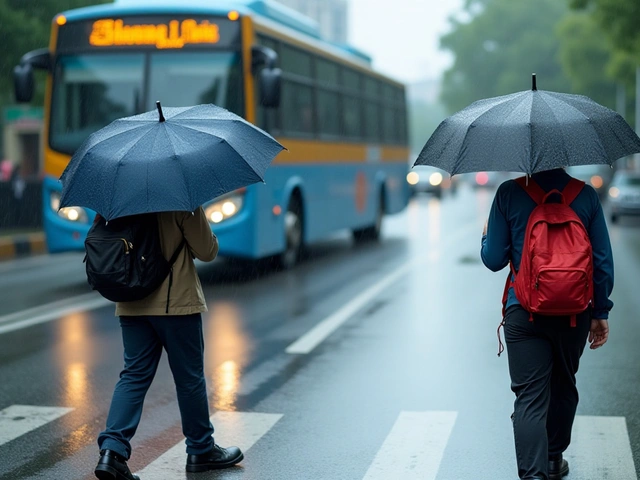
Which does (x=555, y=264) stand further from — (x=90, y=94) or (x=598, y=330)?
(x=90, y=94)

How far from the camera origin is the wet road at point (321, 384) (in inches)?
224

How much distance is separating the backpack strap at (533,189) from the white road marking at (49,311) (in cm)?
648

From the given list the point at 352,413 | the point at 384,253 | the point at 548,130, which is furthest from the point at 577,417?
the point at 384,253

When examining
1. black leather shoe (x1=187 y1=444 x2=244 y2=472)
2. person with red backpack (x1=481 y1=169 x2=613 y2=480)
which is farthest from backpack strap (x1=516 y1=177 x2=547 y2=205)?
black leather shoe (x1=187 y1=444 x2=244 y2=472)

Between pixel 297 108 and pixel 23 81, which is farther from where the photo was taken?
pixel 297 108

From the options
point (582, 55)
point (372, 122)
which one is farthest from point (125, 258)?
point (582, 55)

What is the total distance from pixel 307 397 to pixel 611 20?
22.2 meters

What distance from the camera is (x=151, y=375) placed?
5.40 m

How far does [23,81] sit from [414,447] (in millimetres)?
8985

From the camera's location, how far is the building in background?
121 metres

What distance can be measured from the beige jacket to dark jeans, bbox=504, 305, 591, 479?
4.63 feet

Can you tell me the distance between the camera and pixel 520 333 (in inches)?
190

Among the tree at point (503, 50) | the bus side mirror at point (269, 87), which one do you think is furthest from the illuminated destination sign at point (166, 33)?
the tree at point (503, 50)

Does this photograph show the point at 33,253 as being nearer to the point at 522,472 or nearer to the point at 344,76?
the point at 344,76
